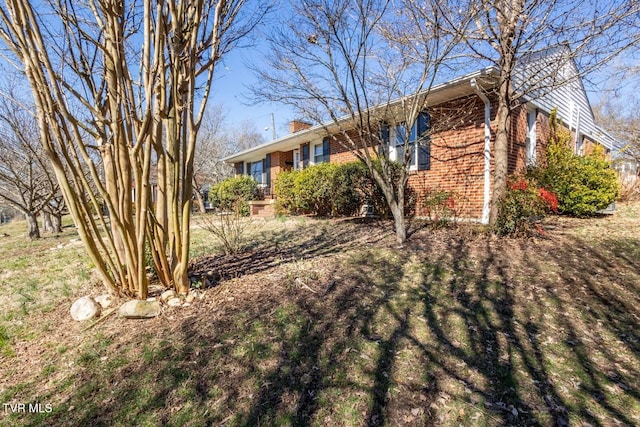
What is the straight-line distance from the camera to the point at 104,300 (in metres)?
3.44

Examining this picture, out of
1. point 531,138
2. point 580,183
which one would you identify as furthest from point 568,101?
point 580,183

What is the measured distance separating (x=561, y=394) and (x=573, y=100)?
12.7 m

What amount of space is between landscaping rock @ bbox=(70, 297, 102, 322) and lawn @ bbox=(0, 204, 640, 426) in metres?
0.10

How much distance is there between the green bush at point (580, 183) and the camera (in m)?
7.28

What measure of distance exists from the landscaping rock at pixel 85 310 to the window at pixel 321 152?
9688 millimetres

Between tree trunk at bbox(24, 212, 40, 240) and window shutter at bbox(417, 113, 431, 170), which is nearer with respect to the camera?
window shutter at bbox(417, 113, 431, 170)

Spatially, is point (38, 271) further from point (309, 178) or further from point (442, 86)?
point (442, 86)

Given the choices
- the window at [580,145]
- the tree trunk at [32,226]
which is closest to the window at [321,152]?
the window at [580,145]

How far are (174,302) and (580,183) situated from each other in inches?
340

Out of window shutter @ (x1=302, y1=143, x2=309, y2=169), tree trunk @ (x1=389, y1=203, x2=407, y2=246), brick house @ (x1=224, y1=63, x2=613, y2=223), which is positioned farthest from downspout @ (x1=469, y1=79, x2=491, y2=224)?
window shutter @ (x1=302, y1=143, x2=309, y2=169)

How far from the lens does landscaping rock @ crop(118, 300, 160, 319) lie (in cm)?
318

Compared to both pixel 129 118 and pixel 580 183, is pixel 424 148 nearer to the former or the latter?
pixel 580 183

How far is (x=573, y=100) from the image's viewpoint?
11.3 meters

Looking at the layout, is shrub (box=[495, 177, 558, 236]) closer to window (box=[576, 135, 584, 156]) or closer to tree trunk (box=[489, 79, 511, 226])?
tree trunk (box=[489, 79, 511, 226])
